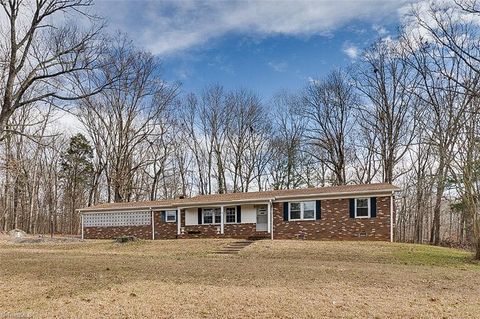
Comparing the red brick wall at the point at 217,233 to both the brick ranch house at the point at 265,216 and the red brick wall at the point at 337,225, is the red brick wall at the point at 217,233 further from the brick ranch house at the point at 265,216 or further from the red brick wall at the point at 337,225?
the red brick wall at the point at 337,225

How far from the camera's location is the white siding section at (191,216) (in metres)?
24.6

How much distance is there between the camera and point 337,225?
20.7m

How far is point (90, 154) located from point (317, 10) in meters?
31.4

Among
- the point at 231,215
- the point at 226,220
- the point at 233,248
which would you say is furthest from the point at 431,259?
the point at 226,220

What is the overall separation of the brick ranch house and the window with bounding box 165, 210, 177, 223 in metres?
0.03

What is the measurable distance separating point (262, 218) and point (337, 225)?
4.52m

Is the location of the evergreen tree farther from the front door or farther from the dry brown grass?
the dry brown grass

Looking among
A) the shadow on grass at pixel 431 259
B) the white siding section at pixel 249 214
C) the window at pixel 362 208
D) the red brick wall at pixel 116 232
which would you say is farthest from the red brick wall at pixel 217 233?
Result: the shadow on grass at pixel 431 259

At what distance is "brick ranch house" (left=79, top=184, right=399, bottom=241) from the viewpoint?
20.2 metres

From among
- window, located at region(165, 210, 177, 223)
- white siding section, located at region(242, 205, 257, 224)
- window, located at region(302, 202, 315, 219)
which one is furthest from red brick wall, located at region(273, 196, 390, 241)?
window, located at region(165, 210, 177, 223)

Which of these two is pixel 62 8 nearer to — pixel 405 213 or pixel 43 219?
pixel 405 213

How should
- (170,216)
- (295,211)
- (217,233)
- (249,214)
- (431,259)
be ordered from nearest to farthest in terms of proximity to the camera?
1. (431,259)
2. (295,211)
3. (249,214)
4. (217,233)
5. (170,216)

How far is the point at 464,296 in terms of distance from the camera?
25.4ft

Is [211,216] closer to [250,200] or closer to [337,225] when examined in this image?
[250,200]
